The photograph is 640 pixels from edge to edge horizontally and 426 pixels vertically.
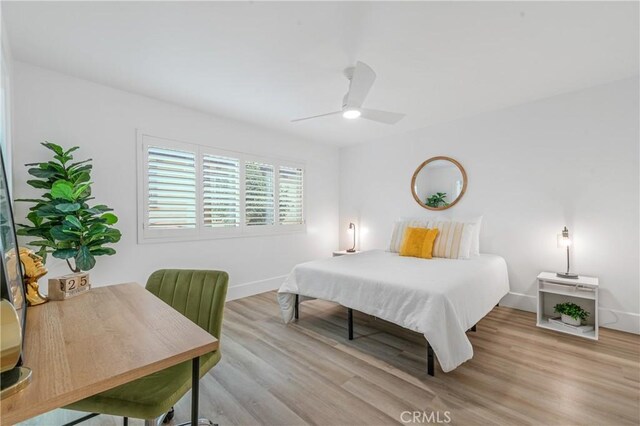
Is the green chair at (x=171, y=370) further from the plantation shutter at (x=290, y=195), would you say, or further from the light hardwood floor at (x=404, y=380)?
the plantation shutter at (x=290, y=195)

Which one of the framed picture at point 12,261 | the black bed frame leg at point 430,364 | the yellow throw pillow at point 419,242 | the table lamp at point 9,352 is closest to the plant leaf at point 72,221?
the framed picture at point 12,261

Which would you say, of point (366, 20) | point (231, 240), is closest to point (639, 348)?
point (366, 20)

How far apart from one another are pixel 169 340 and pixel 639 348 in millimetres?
3703

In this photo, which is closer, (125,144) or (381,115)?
(381,115)

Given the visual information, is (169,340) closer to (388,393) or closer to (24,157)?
(388,393)

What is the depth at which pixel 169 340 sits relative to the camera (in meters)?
0.96

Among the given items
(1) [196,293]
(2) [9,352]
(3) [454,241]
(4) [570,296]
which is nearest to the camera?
(2) [9,352]

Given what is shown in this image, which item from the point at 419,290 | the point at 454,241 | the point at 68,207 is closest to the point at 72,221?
the point at 68,207

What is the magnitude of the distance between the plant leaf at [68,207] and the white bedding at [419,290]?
1958mm

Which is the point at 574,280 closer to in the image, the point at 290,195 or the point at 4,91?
the point at 290,195

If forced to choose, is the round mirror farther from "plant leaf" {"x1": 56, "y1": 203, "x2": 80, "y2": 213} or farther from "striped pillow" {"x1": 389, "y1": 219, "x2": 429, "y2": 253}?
"plant leaf" {"x1": 56, "y1": 203, "x2": 80, "y2": 213}

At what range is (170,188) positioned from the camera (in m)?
3.32

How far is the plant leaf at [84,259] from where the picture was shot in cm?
222

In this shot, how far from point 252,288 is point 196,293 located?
2.58 m
